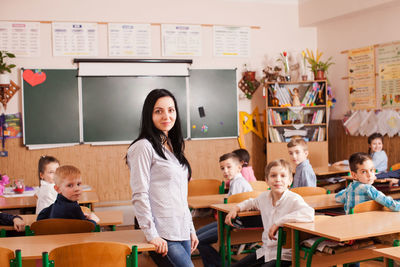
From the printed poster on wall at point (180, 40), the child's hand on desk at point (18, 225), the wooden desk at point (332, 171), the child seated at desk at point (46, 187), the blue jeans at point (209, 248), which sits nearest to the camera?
the child's hand on desk at point (18, 225)

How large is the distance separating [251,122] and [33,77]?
308 centimetres

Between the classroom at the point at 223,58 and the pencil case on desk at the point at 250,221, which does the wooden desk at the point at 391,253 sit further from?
the classroom at the point at 223,58

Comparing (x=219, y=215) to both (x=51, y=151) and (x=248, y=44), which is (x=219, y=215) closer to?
(x=51, y=151)

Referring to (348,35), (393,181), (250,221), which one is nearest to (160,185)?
(250,221)

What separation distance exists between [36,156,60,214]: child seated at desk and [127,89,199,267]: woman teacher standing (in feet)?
5.86

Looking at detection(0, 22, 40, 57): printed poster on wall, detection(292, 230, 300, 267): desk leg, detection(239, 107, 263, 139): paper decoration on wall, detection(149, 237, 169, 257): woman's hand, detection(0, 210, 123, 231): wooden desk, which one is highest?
detection(0, 22, 40, 57): printed poster on wall

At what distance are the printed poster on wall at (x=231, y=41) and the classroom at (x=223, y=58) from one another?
25 millimetres

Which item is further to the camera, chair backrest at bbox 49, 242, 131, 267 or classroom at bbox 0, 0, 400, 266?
classroom at bbox 0, 0, 400, 266

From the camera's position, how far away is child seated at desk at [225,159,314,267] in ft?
9.76

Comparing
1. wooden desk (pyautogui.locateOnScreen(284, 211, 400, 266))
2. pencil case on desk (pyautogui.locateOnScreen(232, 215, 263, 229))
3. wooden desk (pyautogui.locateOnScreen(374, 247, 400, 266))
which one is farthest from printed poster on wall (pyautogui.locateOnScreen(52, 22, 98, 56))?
wooden desk (pyautogui.locateOnScreen(374, 247, 400, 266))

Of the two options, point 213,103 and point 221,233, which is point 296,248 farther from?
point 213,103

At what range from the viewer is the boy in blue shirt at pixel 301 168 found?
454 centimetres

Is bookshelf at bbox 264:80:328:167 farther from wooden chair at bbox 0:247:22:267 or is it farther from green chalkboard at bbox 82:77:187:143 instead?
wooden chair at bbox 0:247:22:267

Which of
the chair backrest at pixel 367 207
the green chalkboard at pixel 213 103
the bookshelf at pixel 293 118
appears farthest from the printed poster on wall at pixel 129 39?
the chair backrest at pixel 367 207
